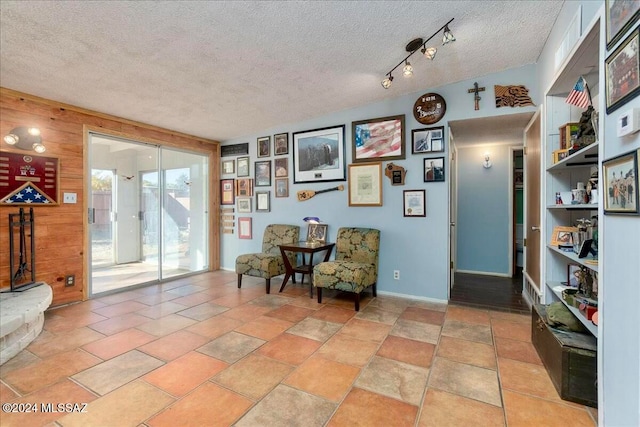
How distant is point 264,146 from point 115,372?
3700mm

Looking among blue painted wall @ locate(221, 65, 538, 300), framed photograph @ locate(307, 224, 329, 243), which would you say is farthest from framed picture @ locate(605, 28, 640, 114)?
framed photograph @ locate(307, 224, 329, 243)

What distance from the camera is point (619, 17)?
1.35 meters

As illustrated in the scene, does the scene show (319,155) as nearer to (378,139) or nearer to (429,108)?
(378,139)

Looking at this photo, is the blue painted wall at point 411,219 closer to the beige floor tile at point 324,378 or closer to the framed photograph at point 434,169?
the framed photograph at point 434,169

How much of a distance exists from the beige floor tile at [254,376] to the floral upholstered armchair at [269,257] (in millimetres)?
1810

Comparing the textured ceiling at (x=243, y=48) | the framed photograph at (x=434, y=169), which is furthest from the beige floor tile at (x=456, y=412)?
the textured ceiling at (x=243, y=48)

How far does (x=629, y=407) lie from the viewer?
4.10 feet

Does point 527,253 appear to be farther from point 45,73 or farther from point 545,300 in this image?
point 45,73

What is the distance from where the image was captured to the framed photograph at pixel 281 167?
15.5 ft

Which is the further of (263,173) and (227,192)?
(227,192)

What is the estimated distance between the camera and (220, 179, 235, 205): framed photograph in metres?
5.44

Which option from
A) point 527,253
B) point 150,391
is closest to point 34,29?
point 150,391

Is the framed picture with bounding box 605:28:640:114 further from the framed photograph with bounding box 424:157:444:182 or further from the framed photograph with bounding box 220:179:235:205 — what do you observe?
the framed photograph with bounding box 220:179:235:205

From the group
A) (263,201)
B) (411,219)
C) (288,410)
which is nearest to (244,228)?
(263,201)
